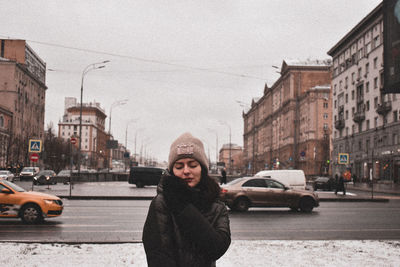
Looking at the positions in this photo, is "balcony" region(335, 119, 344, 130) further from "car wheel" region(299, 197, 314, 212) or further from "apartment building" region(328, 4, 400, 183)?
"car wheel" region(299, 197, 314, 212)

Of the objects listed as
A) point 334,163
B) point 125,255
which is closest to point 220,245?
point 125,255

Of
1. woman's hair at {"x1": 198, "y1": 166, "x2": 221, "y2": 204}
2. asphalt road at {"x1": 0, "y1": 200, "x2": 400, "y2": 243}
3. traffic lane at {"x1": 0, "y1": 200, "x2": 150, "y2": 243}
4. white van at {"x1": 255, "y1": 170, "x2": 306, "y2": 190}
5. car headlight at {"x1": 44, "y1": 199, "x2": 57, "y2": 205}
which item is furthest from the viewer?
white van at {"x1": 255, "y1": 170, "x2": 306, "y2": 190}

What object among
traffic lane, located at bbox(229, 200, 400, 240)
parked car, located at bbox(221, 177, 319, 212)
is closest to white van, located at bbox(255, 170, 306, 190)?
parked car, located at bbox(221, 177, 319, 212)

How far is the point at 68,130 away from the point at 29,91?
79820 mm

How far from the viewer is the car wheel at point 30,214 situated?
46.1 feet

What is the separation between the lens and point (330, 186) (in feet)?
146

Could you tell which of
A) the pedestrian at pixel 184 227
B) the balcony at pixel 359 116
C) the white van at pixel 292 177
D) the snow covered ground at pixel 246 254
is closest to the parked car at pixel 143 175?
the white van at pixel 292 177

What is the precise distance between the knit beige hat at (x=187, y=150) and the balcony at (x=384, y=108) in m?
58.7

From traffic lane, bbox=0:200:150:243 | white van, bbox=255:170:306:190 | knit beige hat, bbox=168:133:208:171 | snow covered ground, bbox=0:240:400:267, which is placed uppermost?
knit beige hat, bbox=168:133:208:171

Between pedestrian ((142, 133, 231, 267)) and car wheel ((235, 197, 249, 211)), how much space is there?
16700mm

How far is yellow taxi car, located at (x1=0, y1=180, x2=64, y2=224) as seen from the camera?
14.1 m

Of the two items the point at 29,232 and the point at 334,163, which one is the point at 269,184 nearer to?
the point at 29,232

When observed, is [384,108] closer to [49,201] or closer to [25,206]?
[49,201]

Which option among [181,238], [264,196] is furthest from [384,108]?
[181,238]
